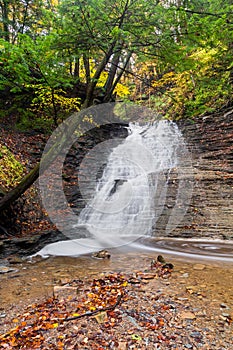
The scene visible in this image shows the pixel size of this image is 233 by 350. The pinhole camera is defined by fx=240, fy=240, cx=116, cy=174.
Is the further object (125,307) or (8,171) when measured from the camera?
(8,171)

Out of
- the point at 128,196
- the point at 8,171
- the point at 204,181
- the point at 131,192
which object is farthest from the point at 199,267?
the point at 8,171

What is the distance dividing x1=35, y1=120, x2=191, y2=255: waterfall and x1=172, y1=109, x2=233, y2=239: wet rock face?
0.52 metres

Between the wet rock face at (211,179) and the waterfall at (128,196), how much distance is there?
524 mm

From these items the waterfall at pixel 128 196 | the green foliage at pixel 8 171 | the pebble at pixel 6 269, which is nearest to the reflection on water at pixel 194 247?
the waterfall at pixel 128 196

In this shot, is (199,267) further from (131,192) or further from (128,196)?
(131,192)

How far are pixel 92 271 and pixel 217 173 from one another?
5868 millimetres

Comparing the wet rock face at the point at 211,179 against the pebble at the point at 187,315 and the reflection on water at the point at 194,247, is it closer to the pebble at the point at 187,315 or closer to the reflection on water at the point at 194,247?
the reflection on water at the point at 194,247

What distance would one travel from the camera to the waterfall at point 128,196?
6215 millimetres

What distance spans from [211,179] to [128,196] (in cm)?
277

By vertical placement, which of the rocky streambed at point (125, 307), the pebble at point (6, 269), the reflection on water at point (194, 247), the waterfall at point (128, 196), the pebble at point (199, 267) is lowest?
the pebble at point (6, 269)

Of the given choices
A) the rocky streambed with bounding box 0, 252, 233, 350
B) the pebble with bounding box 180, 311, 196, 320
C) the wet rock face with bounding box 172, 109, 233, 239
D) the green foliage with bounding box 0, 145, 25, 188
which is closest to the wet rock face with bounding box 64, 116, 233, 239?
the wet rock face with bounding box 172, 109, 233, 239

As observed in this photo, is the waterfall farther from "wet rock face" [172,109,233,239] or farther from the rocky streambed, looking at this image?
the rocky streambed

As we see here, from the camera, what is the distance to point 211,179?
25.1ft

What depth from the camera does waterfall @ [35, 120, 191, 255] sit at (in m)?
6.21
